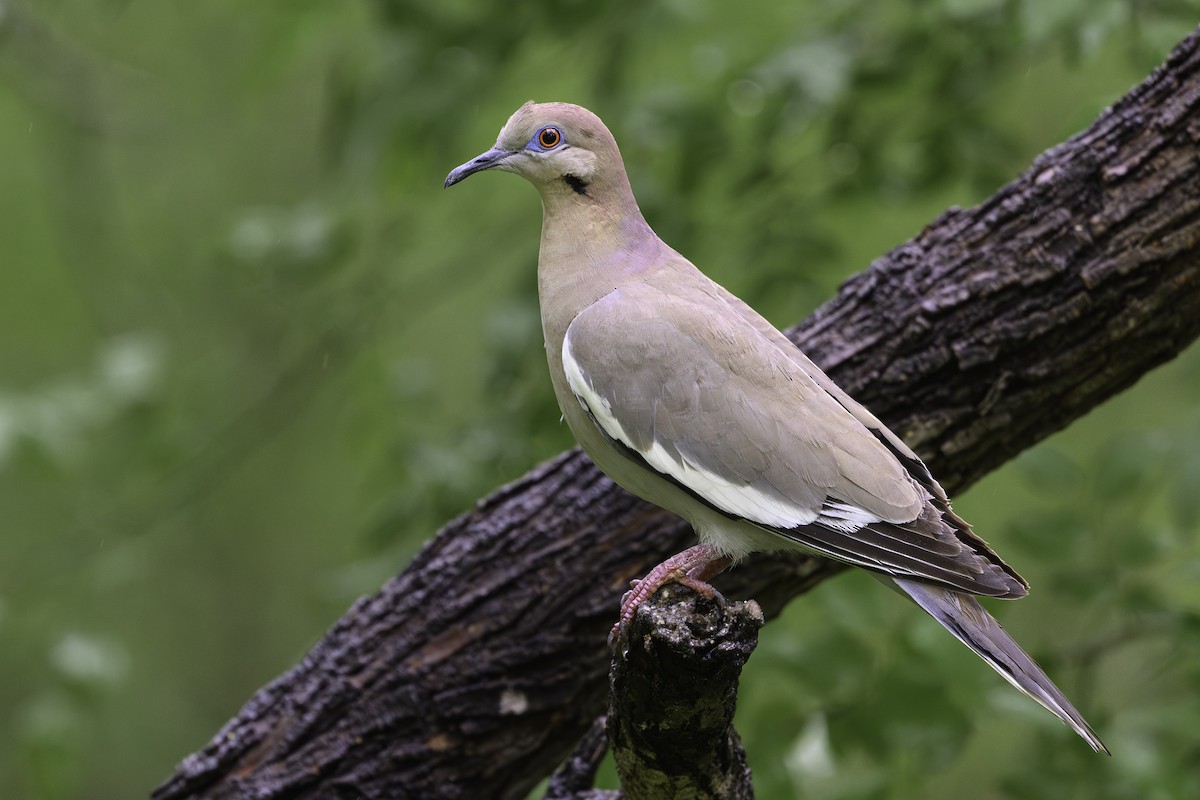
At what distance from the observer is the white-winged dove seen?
2.11m

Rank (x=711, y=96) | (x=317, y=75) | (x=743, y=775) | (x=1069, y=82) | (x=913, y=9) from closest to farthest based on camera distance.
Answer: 1. (x=743, y=775)
2. (x=913, y=9)
3. (x=711, y=96)
4. (x=1069, y=82)
5. (x=317, y=75)

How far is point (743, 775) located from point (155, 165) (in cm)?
489

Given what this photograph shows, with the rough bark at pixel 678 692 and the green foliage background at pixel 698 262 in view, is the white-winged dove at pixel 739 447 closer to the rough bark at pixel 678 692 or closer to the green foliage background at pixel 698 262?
the rough bark at pixel 678 692

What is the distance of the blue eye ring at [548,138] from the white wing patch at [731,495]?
0.61 meters

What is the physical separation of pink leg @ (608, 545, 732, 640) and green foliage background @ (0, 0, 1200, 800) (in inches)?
16.1

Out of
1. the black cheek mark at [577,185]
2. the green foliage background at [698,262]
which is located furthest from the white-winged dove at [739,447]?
the green foliage background at [698,262]

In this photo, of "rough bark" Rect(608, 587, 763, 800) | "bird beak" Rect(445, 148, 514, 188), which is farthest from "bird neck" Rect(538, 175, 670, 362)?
"rough bark" Rect(608, 587, 763, 800)

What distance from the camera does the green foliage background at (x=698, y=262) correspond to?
2.68m

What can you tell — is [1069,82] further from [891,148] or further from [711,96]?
[711,96]

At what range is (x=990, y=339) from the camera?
253 centimetres

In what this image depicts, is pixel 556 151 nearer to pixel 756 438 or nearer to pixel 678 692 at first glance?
pixel 756 438

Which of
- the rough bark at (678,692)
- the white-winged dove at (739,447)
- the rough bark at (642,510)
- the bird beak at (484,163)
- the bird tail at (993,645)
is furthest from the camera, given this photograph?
the bird beak at (484,163)

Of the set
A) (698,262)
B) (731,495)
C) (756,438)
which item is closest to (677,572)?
(731,495)

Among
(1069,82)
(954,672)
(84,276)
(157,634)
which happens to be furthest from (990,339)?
(157,634)
